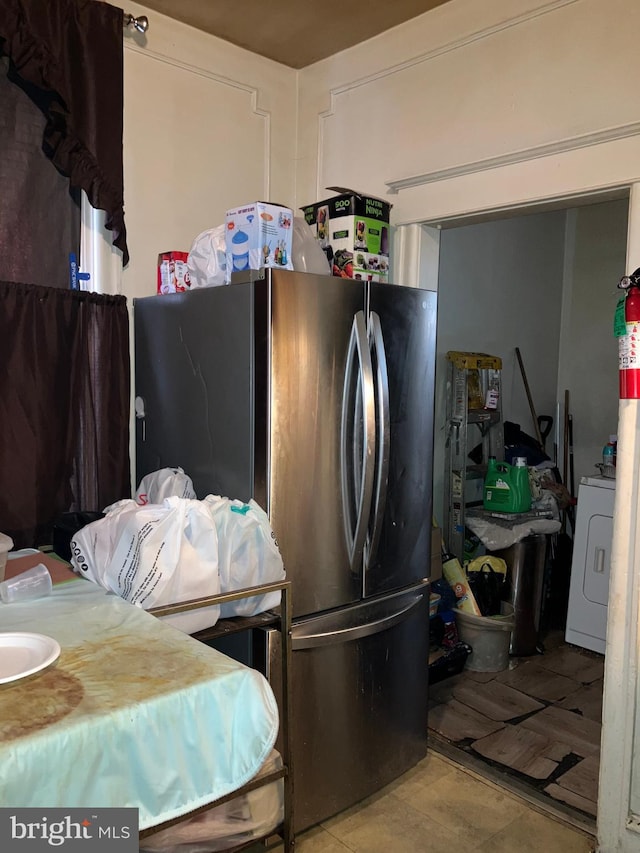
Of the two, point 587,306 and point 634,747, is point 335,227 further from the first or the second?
point 587,306

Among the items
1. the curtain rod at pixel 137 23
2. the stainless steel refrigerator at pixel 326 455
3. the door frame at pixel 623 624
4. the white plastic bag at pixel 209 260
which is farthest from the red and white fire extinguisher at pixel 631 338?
the curtain rod at pixel 137 23

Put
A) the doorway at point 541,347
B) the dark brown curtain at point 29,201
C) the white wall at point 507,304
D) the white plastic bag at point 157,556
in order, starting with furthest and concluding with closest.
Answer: the white wall at point 507,304 < the doorway at point 541,347 < the dark brown curtain at point 29,201 < the white plastic bag at point 157,556

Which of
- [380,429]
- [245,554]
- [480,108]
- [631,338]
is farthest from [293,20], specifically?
[245,554]

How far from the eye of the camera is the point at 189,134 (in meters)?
2.64

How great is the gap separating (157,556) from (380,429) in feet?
2.83

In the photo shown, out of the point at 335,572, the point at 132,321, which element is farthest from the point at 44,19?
the point at 335,572

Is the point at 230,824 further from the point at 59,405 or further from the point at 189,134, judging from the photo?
the point at 189,134

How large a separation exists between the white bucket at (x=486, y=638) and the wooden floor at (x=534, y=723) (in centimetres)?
5

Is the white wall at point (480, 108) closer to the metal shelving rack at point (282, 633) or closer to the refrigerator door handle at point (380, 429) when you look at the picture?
the refrigerator door handle at point (380, 429)

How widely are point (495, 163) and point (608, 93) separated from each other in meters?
0.39

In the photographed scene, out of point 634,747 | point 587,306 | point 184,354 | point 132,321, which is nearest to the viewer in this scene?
point 634,747

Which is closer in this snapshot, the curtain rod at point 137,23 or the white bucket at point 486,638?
the curtain rod at point 137,23

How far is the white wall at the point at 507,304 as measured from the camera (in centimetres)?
382

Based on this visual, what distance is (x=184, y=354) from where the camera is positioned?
227 cm
